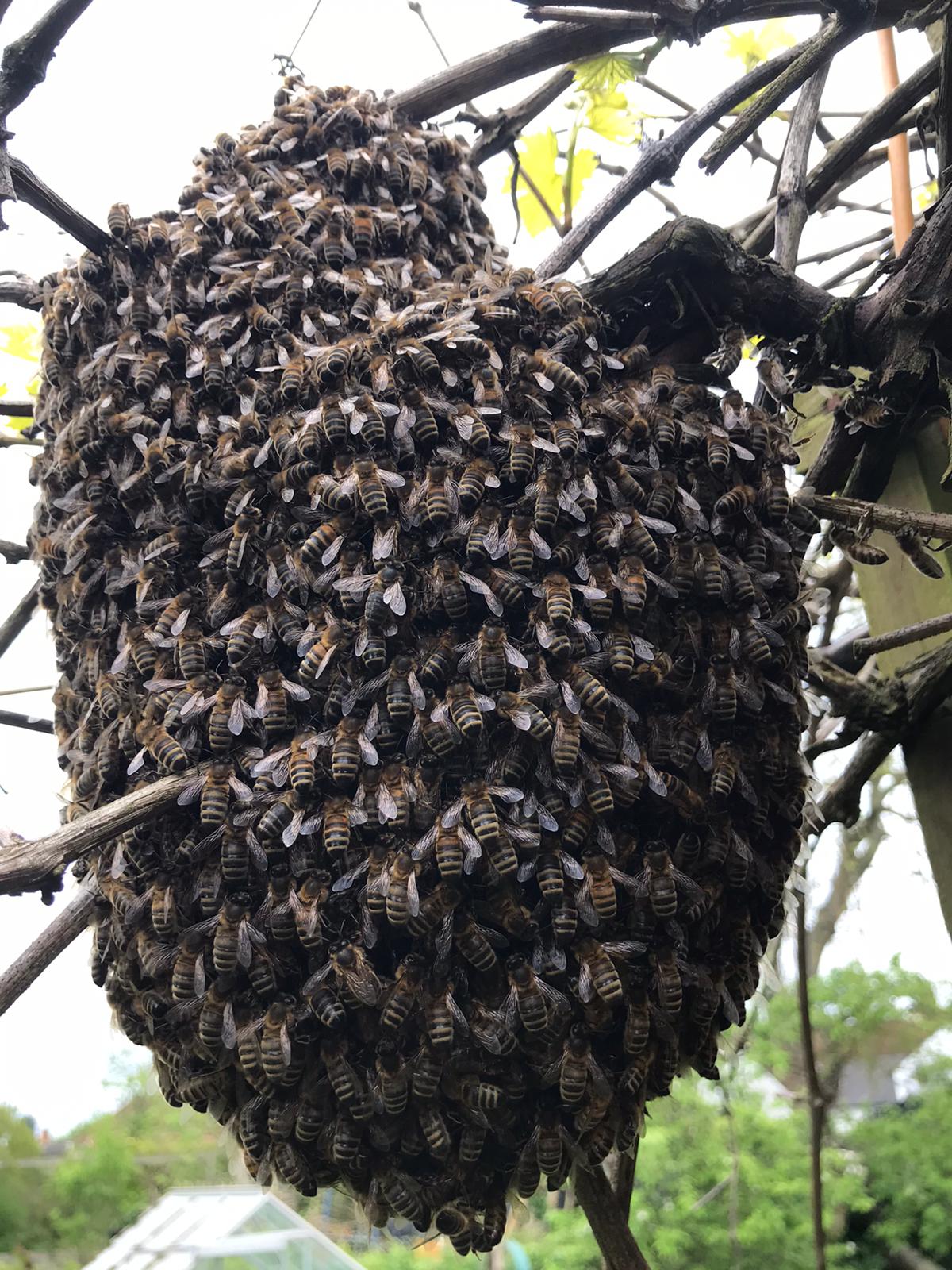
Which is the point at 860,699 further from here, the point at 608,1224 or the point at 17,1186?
the point at 17,1186

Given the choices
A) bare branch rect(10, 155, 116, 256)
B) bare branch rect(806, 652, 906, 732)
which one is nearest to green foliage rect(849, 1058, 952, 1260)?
bare branch rect(806, 652, 906, 732)

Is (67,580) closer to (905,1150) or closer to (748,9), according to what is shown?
(748,9)

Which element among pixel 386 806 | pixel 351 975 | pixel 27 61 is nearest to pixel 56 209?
pixel 27 61

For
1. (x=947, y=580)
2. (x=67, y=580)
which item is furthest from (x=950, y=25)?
(x=67, y=580)

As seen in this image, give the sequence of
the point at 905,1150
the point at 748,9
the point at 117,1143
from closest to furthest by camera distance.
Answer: the point at 748,9 < the point at 905,1150 < the point at 117,1143

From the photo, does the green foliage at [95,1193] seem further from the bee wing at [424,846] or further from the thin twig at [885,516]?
the thin twig at [885,516]

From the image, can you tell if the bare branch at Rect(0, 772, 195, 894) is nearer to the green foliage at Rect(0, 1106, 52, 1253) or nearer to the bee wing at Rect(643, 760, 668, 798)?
the bee wing at Rect(643, 760, 668, 798)
